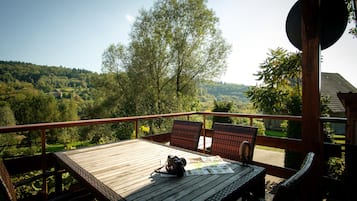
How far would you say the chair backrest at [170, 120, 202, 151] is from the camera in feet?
7.85

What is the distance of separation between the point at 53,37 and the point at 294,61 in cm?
1341

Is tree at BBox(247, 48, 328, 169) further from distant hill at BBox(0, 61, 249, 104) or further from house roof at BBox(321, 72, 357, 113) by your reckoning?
house roof at BBox(321, 72, 357, 113)

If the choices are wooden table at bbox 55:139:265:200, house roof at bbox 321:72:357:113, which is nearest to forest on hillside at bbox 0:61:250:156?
house roof at bbox 321:72:357:113

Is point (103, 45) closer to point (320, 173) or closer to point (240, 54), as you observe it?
point (240, 54)

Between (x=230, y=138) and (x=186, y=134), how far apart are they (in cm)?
61

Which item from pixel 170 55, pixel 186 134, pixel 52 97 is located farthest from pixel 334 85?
pixel 52 97

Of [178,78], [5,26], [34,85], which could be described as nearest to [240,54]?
[178,78]

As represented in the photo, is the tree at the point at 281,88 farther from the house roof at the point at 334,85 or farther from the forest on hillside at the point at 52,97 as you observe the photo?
the house roof at the point at 334,85

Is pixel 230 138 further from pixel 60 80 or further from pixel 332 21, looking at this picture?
pixel 60 80

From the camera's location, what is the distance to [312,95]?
99.7 inches

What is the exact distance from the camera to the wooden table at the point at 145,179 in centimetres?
112

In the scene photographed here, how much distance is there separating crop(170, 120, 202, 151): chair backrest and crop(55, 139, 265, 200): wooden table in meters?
0.42

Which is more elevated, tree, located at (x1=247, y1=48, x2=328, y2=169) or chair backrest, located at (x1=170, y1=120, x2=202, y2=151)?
tree, located at (x1=247, y1=48, x2=328, y2=169)

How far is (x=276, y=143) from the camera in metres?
3.02
